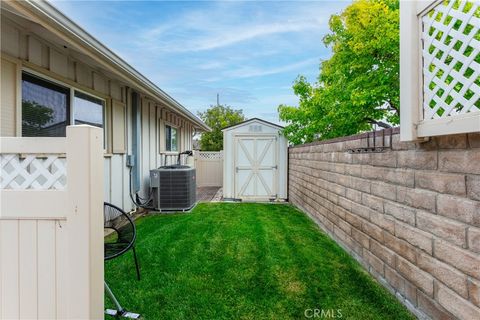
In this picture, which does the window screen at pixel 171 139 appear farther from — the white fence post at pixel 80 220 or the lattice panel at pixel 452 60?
the lattice panel at pixel 452 60

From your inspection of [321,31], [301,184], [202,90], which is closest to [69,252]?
[301,184]

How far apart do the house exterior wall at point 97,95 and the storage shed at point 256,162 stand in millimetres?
2025

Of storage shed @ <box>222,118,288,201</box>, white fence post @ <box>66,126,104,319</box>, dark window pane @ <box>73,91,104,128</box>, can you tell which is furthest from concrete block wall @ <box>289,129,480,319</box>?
storage shed @ <box>222,118,288,201</box>

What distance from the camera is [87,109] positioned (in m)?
4.44

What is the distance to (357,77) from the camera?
695 centimetres

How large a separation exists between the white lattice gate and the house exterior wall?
13.5ft

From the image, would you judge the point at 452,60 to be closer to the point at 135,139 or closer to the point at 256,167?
the point at 135,139

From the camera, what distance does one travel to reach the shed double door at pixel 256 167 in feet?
27.8

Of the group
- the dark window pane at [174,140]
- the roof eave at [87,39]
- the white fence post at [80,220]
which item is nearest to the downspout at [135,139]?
the roof eave at [87,39]

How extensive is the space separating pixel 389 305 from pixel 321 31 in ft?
26.8

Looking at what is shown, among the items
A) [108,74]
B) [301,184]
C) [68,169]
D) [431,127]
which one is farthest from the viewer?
[301,184]

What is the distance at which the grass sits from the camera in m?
2.37

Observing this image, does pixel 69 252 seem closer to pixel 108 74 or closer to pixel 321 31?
pixel 108 74

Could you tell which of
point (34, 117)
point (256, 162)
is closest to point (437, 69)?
point (34, 117)
